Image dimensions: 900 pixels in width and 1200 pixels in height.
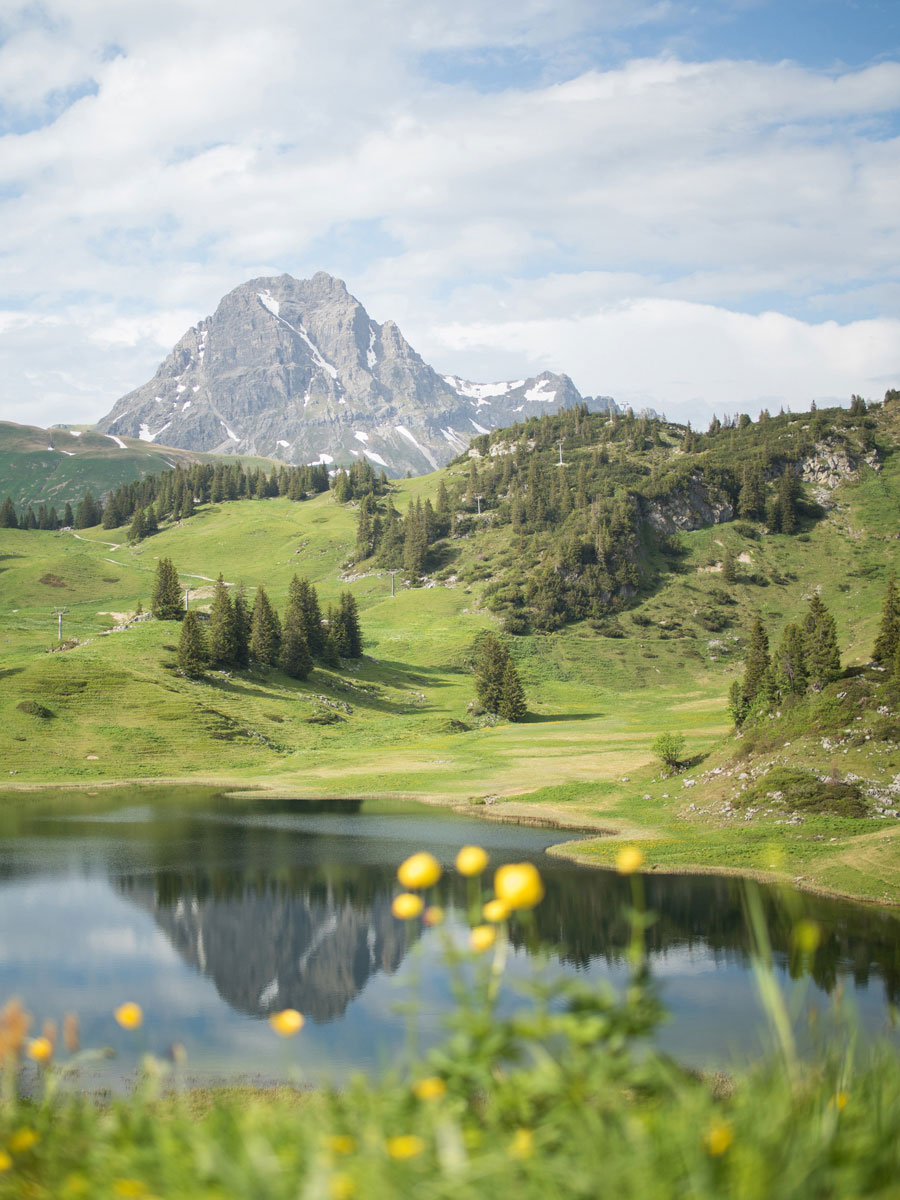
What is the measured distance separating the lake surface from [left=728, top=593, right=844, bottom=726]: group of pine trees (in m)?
13.6

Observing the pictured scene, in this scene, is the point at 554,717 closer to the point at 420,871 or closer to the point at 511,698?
the point at 511,698

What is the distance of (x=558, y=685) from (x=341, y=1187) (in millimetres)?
129294

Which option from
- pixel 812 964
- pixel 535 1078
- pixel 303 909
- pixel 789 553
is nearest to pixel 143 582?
pixel 789 553

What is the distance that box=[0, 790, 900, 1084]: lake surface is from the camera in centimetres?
2195

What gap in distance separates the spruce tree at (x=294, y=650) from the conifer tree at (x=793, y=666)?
70049 millimetres

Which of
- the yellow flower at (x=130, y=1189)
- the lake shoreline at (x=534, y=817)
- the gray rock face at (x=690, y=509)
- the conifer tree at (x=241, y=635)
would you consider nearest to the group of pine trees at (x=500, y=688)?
the conifer tree at (x=241, y=635)

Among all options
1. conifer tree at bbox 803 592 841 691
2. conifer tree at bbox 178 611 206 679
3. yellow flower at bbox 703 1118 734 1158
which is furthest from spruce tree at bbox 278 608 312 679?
yellow flower at bbox 703 1118 734 1158

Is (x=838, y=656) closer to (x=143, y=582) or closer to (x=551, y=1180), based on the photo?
(x=551, y=1180)

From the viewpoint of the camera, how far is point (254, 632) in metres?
106

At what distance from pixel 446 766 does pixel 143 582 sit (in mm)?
120123

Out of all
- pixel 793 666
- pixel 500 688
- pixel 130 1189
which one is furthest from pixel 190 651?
pixel 130 1189

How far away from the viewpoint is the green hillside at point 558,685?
41875mm

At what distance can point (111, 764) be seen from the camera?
72.1 m

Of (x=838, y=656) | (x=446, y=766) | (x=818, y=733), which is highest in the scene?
(x=838, y=656)
